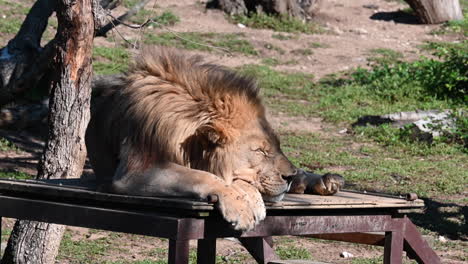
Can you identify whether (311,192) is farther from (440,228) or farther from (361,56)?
(361,56)

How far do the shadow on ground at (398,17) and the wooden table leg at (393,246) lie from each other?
12.9 meters

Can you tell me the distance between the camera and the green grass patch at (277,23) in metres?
15.5

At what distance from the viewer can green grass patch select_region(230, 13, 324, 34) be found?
50.8 ft

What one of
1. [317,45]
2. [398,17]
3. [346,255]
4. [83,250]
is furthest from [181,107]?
[398,17]

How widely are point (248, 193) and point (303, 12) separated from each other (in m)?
13.0

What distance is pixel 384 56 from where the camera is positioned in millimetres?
14445

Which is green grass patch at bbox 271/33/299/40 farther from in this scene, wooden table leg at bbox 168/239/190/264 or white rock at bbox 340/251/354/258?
wooden table leg at bbox 168/239/190/264

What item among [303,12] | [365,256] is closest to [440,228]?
[365,256]

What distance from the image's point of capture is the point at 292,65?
45.9 feet

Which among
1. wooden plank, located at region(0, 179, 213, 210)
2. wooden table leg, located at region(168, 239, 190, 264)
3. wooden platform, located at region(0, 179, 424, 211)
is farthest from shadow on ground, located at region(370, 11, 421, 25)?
wooden table leg, located at region(168, 239, 190, 264)

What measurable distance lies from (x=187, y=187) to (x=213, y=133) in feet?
0.89

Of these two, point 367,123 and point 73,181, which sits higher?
point 73,181

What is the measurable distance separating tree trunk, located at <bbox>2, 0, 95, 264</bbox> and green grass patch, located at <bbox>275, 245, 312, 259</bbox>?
1.90m

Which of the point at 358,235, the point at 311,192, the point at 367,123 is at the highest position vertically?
the point at 311,192
